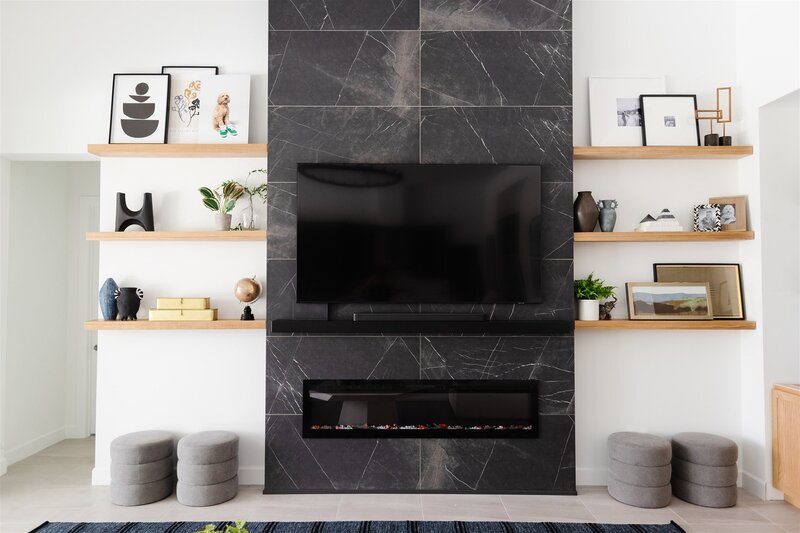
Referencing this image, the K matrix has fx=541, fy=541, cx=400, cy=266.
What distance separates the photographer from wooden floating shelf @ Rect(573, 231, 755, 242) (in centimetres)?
331

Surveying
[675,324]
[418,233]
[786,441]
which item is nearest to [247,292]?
[418,233]

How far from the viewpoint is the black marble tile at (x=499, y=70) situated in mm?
3318

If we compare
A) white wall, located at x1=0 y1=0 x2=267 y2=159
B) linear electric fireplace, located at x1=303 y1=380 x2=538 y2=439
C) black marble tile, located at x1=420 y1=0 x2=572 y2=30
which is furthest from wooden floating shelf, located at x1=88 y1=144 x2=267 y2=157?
linear electric fireplace, located at x1=303 y1=380 x2=538 y2=439

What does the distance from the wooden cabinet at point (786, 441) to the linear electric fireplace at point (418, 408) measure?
4.66ft

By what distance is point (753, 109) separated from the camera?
11.0ft

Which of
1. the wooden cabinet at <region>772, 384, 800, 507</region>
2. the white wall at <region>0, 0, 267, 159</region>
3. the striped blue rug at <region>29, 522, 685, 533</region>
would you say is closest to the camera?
the striped blue rug at <region>29, 522, 685, 533</region>

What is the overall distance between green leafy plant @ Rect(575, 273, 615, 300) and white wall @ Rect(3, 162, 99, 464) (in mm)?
3856

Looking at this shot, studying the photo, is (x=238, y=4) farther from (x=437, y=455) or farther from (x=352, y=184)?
(x=437, y=455)

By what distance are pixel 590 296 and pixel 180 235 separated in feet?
8.33

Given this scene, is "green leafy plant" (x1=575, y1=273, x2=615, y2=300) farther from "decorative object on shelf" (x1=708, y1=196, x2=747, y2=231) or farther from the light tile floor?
the light tile floor

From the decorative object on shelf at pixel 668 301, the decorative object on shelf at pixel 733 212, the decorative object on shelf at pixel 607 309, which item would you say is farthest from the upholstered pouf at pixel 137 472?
the decorative object on shelf at pixel 733 212

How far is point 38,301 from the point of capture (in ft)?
13.6

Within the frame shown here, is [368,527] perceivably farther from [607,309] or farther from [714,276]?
[714,276]

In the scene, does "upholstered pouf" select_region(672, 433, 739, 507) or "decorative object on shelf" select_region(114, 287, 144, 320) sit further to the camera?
"decorative object on shelf" select_region(114, 287, 144, 320)
